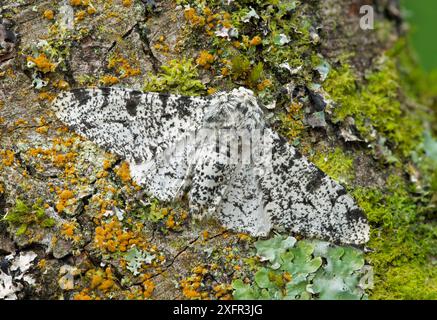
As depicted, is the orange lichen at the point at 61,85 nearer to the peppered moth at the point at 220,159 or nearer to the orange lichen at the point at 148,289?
the peppered moth at the point at 220,159

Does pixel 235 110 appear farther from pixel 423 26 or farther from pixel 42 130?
pixel 423 26

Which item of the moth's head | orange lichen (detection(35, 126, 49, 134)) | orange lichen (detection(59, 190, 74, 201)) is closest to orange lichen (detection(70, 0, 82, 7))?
orange lichen (detection(35, 126, 49, 134))

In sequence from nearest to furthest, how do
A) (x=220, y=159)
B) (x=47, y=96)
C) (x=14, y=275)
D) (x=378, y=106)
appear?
(x=14, y=275) → (x=220, y=159) → (x=47, y=96) → (x=378, y=106)

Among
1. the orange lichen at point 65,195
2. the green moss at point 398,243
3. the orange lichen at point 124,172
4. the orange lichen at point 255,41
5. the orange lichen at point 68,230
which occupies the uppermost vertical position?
the orange lichen at point 255,41

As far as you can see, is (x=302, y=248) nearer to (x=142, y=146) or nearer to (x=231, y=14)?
(x=142, y=146)

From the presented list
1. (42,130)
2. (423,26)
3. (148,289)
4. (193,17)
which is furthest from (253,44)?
(423,26)

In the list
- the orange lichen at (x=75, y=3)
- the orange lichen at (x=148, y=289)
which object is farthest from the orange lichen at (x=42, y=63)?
the orange lichen at (x=148, y=289)

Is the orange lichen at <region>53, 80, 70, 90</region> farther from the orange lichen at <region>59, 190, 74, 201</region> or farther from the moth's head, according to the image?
the moth's head
